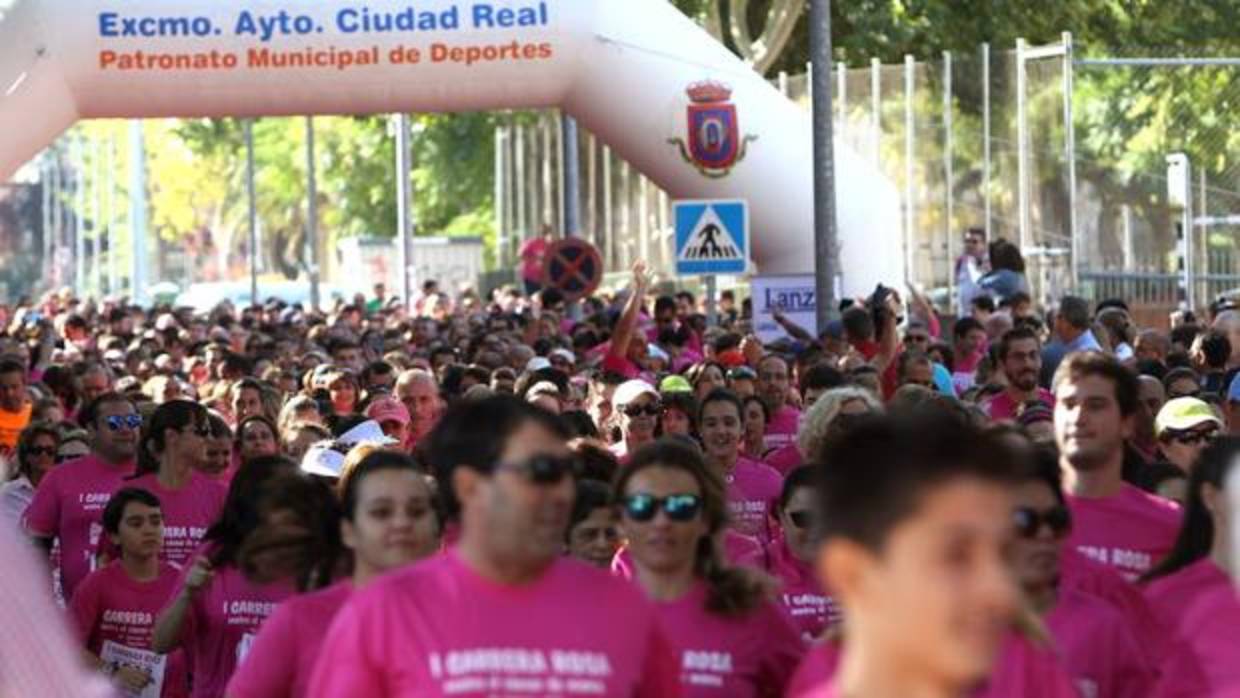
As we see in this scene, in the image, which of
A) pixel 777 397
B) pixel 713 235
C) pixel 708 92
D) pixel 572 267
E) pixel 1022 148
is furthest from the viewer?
pixel 572 267

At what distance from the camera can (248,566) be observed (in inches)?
372

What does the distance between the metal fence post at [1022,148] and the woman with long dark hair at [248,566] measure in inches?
777

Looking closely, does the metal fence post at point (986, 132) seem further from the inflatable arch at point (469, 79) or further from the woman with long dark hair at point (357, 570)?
the woman with long dark hair at point (357, 570)

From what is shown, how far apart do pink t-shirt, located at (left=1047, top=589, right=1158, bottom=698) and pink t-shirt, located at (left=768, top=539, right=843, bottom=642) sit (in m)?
2.18

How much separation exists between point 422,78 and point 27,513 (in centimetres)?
1363

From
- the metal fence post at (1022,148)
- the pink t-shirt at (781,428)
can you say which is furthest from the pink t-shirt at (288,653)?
the metal fence post at (1022,148)

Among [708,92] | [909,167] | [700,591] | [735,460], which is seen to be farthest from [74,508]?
[909,167]

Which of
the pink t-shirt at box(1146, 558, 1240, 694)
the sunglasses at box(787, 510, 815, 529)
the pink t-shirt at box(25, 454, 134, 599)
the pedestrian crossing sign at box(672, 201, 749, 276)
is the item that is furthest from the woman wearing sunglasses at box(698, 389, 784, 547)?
the pedestrian crossing sign at box(672, 201, 749, 276)

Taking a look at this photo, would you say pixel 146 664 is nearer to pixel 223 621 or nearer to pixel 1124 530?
pixel 223 621

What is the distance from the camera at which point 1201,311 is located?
27.4 metres

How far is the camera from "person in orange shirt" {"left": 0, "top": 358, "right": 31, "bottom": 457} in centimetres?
2016

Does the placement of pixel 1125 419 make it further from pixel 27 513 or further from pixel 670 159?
pixel 670 159

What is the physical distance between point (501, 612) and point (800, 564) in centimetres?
372

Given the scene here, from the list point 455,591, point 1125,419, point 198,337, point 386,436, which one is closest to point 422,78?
point 198,337
